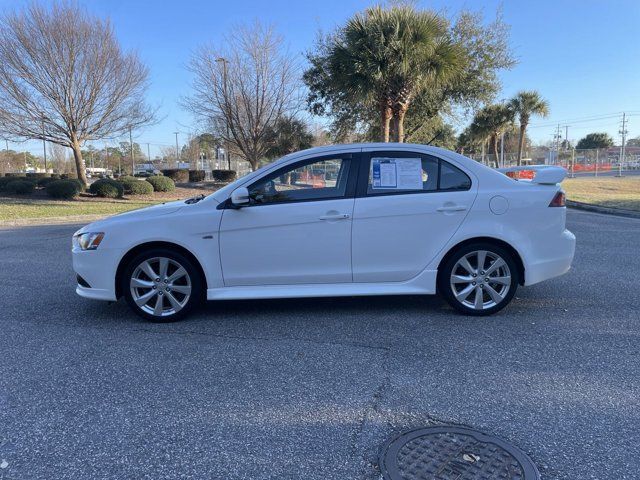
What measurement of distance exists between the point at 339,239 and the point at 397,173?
2.87ft

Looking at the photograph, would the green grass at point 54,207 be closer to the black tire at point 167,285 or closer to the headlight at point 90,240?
the headlight at point 90,240

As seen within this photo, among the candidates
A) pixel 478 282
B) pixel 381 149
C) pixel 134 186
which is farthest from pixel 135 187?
pixel 478 282

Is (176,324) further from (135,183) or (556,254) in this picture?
(135,183)

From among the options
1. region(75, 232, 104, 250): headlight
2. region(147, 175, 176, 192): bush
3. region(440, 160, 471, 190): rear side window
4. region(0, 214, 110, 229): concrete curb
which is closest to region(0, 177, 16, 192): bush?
region(147, 175, 176, 192): bush

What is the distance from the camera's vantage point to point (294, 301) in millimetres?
5352

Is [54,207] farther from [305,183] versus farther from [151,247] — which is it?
[305,183]

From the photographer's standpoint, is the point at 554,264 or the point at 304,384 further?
the point at 554,264

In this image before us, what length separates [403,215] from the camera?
4645 mm

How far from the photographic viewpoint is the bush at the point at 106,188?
65.0 ft

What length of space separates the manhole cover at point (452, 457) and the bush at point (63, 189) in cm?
1953

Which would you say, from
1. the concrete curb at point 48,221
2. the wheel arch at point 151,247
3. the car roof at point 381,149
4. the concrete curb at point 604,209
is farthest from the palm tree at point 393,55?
the wheel arch at point 151,247

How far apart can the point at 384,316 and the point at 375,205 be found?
43.4 inches

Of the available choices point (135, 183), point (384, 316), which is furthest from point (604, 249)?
point (135, 183)

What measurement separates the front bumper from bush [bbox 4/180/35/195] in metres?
18.4
